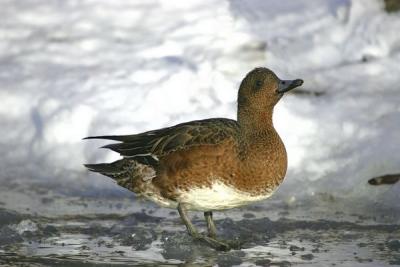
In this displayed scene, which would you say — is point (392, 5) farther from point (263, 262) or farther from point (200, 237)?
point (263, 262)

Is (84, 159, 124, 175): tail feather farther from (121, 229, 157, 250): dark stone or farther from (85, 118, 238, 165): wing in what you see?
(121, 229, 157, 250): dark stone

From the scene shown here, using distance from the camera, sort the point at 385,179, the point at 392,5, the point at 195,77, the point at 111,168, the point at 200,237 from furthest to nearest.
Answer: the point at 392,5 → the point at 195,77 → the point at 385,179 → the point at 111,168 → the point at 200,237

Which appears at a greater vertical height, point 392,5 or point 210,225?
point 392,5

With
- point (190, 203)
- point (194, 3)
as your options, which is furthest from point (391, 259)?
point (194, 3)

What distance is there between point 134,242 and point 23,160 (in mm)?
2005

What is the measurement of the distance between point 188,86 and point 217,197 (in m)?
2.81

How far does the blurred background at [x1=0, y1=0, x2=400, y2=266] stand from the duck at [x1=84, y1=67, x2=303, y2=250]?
2.63 ft

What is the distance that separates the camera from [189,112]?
8.06 metres

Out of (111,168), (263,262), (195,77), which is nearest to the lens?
(263,262)

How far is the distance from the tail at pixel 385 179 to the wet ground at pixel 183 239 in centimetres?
46

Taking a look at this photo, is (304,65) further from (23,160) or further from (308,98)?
(23,160)

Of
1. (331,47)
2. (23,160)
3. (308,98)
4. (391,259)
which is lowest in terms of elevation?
(391,259)

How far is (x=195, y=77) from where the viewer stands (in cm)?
852

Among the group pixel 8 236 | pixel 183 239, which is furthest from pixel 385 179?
pixel 8 236
